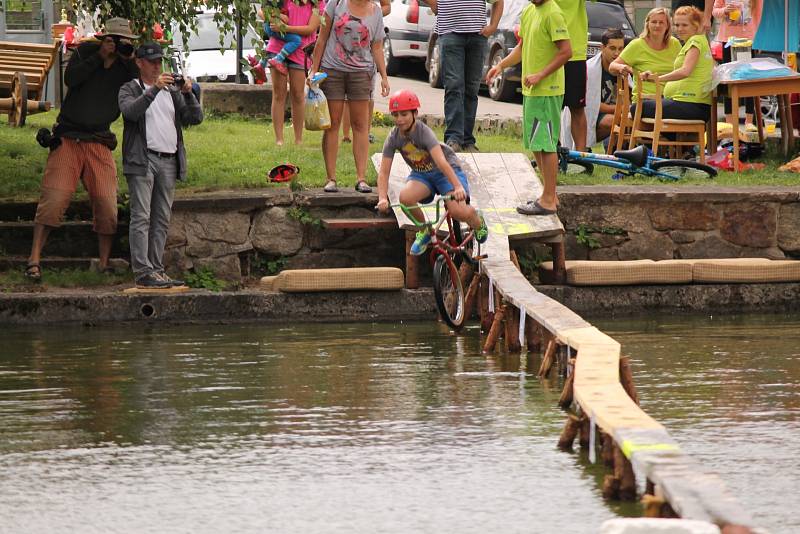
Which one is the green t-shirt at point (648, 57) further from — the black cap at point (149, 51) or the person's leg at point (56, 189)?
the person's leg at point (56, 189)

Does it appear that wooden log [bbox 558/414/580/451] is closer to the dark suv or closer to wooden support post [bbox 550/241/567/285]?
wooden support post [bbox 550/241/567/285]

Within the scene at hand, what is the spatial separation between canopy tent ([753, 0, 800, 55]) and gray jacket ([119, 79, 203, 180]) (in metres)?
7.51

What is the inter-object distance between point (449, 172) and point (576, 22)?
3569mm

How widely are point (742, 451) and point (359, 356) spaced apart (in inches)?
141

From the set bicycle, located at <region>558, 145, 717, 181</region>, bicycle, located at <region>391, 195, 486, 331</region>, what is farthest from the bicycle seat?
bicycle, located at <region>391, 195, 486, 331</region>

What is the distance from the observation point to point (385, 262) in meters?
13.7

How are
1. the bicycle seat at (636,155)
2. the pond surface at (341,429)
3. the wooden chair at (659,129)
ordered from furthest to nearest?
the wooden chair at (659,129) < the bicycle seat at (636,155) < the pond surface at (341,429)

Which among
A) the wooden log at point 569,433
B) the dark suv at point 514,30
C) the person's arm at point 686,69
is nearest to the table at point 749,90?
the person's arm at point 686,69

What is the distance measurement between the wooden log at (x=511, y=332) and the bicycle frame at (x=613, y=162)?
4.32 m

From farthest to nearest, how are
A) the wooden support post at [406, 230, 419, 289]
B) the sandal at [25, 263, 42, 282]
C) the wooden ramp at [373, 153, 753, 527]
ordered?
the wooden support post at [406, 230, 419, 289] < the sandal at [25, 263, 42, 282] < the wooden ramp at [373, 153, 753, 527]

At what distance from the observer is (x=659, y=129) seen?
50.6ft

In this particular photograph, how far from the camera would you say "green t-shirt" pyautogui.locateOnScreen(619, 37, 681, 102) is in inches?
624

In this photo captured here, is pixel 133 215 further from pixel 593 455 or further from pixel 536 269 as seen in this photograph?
pixel 593 455

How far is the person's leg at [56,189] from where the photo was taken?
12547 mm
